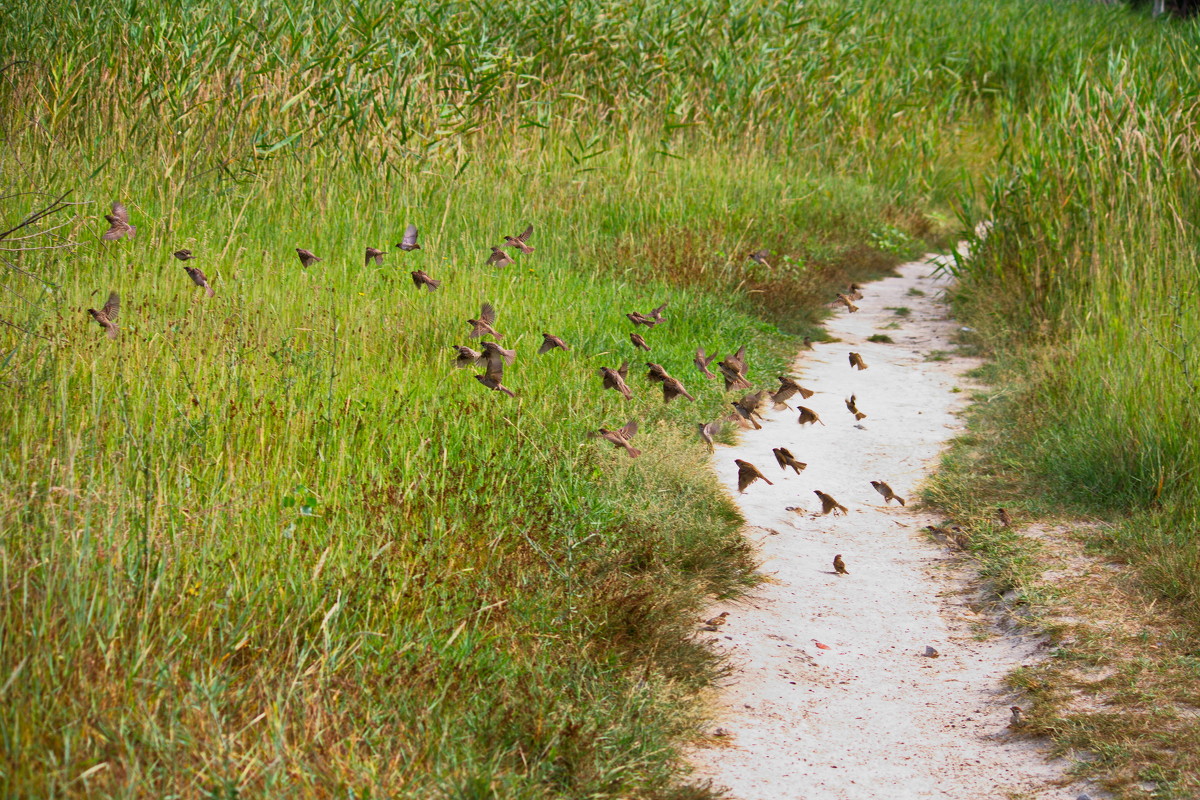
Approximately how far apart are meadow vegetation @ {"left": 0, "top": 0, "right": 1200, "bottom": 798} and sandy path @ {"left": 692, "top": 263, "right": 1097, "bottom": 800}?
24 cm

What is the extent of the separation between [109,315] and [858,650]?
3.10m

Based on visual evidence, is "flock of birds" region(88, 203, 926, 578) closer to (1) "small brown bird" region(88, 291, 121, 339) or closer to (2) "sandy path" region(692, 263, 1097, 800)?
(1) "small brown bird" region(88, 291, 121, 339)

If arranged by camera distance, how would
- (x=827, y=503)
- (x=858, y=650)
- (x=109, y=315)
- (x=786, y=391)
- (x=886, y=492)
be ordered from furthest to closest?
(x=786, y=391)
(x=886, y=492)
(x=827, y=503)
(x=109, y=315)
(x=858, y=650)

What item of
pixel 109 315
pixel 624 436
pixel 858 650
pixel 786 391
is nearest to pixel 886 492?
pixel 786 391

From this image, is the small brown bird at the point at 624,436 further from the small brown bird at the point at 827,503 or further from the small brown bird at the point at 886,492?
the small brown bird at the point at 886,492

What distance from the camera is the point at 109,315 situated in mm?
4062

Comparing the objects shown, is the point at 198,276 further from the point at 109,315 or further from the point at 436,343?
the point at 436,343

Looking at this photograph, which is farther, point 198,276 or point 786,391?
point 786,391

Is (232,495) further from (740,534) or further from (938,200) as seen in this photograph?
(938,200)

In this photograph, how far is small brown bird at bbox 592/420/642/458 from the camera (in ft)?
13.1

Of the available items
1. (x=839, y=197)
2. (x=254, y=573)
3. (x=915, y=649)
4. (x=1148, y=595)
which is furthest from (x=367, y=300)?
(x=839, y=197)

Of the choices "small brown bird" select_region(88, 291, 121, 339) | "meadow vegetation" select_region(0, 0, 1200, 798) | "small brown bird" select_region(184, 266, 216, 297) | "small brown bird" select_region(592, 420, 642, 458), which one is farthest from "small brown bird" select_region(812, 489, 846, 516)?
"small brown bird" select_region(88, 291, 121, 339)

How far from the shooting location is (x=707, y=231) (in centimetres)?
793

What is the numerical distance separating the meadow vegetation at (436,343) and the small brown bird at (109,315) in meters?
0.10
